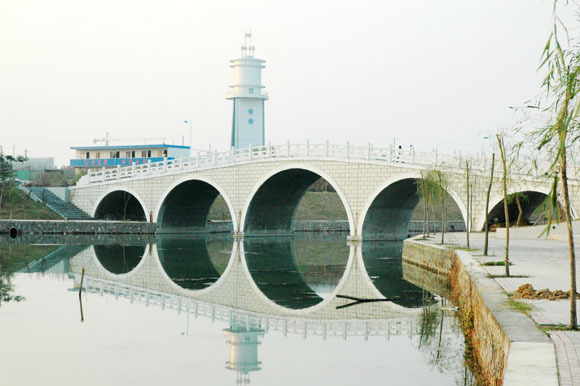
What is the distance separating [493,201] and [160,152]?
98.8 feet

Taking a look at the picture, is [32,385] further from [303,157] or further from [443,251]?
[303,157]

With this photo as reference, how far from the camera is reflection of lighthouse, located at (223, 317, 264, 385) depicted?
31.8 feet

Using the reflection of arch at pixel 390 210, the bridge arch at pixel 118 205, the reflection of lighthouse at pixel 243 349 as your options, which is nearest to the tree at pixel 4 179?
the bridge arch at pixel 118 205

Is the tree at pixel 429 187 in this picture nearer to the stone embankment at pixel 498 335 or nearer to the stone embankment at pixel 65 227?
the stone embankment at pixel 498 335

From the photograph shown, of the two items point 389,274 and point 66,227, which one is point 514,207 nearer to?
point 389,274

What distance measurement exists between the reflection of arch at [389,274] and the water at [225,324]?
0.17 feet

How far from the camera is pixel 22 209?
4062 cm

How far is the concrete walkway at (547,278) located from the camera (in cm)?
647

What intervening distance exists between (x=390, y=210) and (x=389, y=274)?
1344 centimetres

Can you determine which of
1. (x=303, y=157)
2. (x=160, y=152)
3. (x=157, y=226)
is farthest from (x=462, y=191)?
(x=160, y=152)

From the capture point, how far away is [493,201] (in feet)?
87.2

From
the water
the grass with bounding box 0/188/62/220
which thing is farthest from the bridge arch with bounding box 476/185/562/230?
the grass with bounding box 0/188/62/220

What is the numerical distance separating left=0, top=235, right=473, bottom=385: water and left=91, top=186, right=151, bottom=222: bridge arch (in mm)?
18294

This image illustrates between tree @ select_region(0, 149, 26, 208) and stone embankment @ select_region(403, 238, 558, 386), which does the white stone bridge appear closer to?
tree @ select_region(0, 149, 26, 208)
